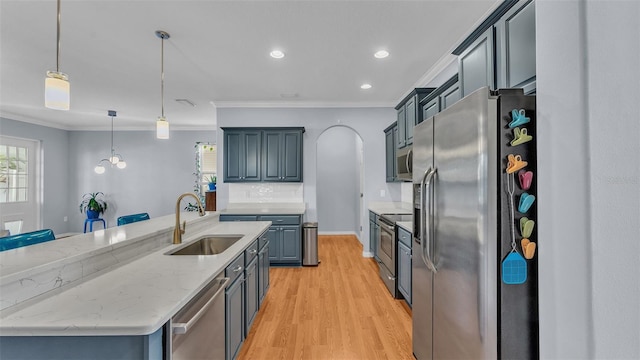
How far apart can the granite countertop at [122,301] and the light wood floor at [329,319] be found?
1089 mm

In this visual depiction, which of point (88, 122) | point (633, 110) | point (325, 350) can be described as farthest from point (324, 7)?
point (88, 122)

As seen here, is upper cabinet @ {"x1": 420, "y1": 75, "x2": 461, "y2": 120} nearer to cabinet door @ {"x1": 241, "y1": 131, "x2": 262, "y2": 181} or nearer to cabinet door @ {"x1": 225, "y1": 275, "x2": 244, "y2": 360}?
cabinet door @ {"x1": 225, "y1": 275, "x2": 244, "y2": 360}

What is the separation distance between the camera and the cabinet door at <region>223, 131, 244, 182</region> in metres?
4.66

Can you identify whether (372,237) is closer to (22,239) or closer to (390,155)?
(390,155)

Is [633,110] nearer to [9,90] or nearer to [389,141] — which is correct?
[389,141]

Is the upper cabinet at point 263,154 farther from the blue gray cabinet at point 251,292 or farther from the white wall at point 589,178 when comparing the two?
the white wall at point 589,178

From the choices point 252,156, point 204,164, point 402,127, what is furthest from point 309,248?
point 204,164

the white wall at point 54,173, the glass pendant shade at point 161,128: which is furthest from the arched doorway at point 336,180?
the white wall at point 54,173

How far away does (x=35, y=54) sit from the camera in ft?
10.2

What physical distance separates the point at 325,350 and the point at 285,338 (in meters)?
0.38

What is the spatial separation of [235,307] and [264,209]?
2850mm

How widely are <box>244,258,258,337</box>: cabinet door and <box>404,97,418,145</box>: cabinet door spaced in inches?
92.6

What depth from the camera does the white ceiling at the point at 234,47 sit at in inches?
89.9

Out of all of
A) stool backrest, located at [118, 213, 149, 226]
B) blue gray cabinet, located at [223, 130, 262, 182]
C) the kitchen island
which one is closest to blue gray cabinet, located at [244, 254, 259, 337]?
the kitchen island
